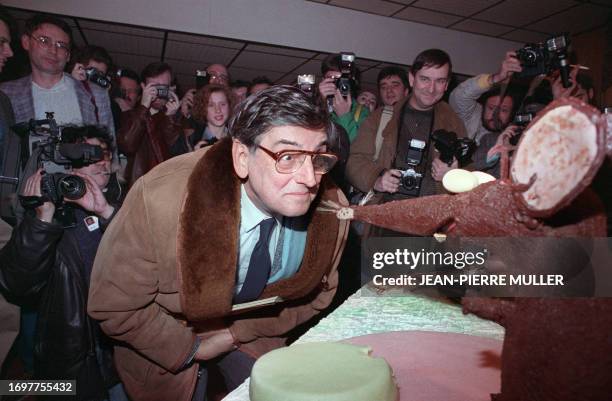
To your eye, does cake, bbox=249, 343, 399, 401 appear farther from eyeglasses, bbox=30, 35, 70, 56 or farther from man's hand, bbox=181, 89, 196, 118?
man's hand, bbox=181, 89, 196, 118

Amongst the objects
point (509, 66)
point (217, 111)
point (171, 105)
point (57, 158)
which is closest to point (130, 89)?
point (171, 105)

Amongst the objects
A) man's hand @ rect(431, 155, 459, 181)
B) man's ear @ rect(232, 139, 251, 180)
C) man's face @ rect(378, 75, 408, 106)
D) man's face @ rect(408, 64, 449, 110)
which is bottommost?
man's ear @ rect(232, 139, 251, 180)

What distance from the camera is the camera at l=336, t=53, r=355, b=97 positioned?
3.61 metres

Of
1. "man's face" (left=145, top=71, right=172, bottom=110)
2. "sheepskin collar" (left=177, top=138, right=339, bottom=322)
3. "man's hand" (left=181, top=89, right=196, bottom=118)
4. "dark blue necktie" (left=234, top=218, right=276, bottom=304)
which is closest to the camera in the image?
"sheepskin collar" (left=177, top=138, right=339, bottom=322)

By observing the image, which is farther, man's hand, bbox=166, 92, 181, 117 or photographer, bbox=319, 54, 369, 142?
man's hand, bbox=166, 92, 181, 117

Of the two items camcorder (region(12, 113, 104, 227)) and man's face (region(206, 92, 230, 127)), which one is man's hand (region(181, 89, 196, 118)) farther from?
camcorder (region(12, 113, 104, 227))

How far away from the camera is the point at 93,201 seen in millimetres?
2285

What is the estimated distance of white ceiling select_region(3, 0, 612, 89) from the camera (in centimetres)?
593

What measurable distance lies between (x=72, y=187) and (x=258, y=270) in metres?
1.20

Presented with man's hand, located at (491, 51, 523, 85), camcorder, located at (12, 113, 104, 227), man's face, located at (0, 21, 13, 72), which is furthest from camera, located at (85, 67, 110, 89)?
man's hand, located at (491, 51, 523, 85)

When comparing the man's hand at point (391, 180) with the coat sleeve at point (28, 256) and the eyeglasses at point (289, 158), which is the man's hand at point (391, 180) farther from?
the coat sleeve at point (28, 256)

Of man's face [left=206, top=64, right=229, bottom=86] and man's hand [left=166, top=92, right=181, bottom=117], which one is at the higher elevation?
man's face [left=206, top=64, right=229, bottom=86]

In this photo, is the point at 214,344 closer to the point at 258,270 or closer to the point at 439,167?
the point at 258,270

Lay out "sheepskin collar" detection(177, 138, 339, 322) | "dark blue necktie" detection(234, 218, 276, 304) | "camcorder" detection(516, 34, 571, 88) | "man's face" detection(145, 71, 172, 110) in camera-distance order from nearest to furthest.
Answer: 1. "sheepskin collar" detection(177, 138, 339, 322)
2. "dark blue necktie" detection(234, 218, 276, 304)
3. "camcorder" detection(516, 34, 571, 88)
4. "man's face" detection(145, 71, 172, 110)
